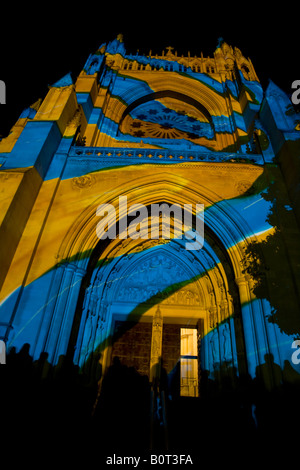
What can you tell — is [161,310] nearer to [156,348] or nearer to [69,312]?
[156,348]

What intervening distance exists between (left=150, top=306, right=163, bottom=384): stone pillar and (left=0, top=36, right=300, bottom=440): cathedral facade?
3 centimetres

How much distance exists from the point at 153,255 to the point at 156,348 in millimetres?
2691

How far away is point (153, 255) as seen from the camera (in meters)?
8.34

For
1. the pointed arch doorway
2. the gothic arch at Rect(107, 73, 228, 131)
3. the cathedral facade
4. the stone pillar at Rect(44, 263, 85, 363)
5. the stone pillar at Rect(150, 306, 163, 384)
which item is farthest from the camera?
the gothic arch at Rect(107, 73, 228, 131)

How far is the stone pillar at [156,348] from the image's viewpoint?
6629 mm

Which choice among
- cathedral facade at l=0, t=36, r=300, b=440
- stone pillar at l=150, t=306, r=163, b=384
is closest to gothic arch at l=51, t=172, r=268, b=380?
cathedral facade at l=0, t=36, r=300, b=440

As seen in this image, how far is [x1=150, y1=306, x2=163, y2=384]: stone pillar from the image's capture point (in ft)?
21.7

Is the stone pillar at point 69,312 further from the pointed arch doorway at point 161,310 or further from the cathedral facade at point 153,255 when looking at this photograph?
the pointed arch doorway at point 161,310

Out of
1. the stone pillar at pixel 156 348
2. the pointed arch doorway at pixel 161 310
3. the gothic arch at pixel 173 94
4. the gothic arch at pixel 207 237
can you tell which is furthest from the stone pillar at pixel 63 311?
the gothic arch at pixel 173 94

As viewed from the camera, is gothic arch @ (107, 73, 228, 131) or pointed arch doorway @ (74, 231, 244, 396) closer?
pointed arch doorway @ (74, 231, 244, 396)

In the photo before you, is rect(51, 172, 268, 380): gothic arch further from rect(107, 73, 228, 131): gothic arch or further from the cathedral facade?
rect(107, 73, 228, 131): gothic arch

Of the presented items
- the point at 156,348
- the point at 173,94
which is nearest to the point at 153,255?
the point at 156,348
